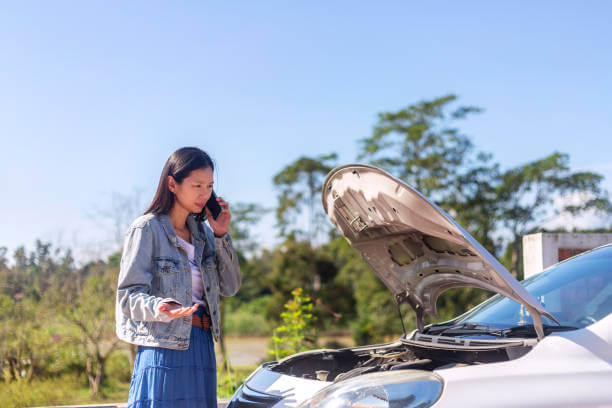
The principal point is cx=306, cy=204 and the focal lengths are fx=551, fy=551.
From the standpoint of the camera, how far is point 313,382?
2.32m

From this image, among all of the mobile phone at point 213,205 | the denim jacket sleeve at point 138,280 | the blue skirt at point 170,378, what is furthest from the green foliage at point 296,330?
the denim jacket sleeve at point 138,280

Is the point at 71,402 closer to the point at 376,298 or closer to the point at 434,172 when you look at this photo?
the point at 376,298

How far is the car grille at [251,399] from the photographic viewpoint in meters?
2.31

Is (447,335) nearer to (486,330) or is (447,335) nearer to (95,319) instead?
(486,330)

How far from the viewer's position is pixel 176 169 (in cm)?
247

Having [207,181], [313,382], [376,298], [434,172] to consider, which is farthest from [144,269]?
[434,172]

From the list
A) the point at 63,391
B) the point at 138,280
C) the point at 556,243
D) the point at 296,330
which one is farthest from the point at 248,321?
the point at 138,280

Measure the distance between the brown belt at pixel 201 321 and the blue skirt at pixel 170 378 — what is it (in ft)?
0.08

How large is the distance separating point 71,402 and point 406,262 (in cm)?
567

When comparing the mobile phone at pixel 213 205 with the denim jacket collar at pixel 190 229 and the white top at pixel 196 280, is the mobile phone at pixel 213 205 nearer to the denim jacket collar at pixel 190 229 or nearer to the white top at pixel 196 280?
the denim jacket collar at pixel 190 229

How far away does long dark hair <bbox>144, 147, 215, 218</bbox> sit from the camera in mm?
2469

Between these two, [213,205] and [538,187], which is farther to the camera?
[538,187]

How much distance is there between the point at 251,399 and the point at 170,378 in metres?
0.39

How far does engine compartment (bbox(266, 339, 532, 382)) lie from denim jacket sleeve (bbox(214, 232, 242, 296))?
19.0 inches
